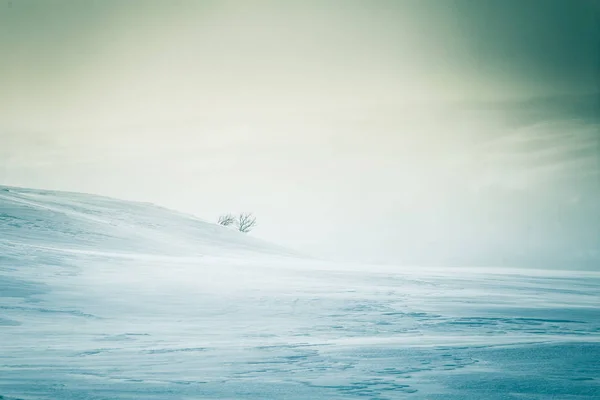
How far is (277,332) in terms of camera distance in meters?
6.57

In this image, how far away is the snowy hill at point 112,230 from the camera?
1523 cm

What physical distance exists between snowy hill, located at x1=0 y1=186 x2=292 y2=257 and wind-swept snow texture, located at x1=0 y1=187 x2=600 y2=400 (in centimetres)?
266

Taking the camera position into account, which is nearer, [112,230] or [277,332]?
[277,332]

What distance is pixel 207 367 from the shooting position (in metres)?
4.77

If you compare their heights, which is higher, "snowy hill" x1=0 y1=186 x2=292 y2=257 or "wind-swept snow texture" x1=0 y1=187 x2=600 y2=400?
"snowy hill" x1=0 y1=186 x2=292 y2=257

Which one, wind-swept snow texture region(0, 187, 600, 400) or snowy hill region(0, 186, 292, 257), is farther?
snowy hill region(0, 186, 292, 257)

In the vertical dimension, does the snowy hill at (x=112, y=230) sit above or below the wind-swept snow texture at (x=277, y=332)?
above

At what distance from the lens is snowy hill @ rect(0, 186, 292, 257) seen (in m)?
15.2

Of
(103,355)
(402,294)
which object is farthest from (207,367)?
(402,294)

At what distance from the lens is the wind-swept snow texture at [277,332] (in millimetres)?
4230

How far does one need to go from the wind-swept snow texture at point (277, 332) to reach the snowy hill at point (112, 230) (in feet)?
8.74

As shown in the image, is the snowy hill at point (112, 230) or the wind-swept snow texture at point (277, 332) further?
the snowy hill at point (112, 230)

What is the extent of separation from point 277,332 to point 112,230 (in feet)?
42.3

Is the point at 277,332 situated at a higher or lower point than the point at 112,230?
lower
